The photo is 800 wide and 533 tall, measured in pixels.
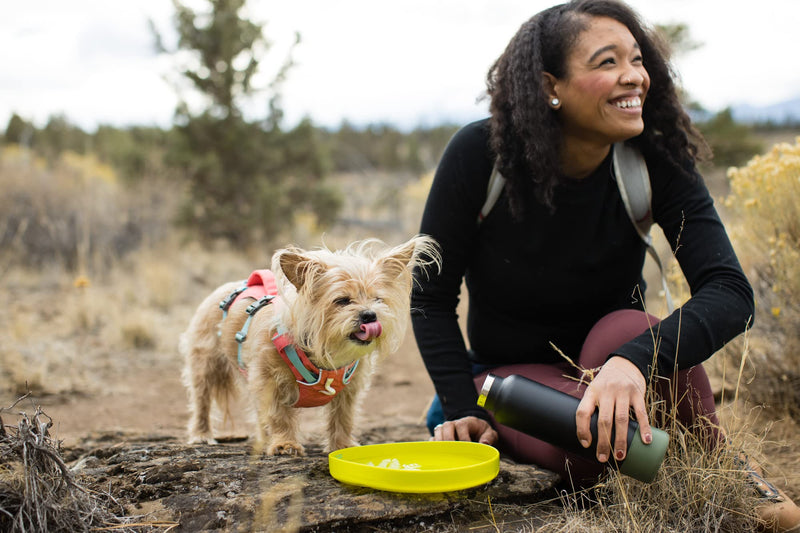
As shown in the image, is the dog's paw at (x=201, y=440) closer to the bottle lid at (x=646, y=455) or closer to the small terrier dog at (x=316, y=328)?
the small terrier dog at (x=316, y=328)

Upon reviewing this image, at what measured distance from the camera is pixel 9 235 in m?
10.5

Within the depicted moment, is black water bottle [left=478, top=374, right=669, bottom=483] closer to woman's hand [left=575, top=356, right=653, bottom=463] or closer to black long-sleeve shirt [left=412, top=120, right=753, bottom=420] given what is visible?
woman's hand [left=575, top=356, right=653, bottom=463]

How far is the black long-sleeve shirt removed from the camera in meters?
2.80

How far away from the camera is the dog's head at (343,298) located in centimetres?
257

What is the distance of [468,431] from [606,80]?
1.62 meters

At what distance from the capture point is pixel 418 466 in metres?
2.54

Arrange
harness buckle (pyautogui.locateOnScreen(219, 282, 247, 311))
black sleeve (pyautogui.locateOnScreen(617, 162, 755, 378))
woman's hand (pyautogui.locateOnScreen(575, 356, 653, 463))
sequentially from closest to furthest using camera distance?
woman's hand (pyautogui.locateOnScreen(575, 356, 653, 463)) → black sleeve (pyautogui.locateOnScreen(617, 162, 755, 378)) → harness buckle (pyautogui.locateOnScreen(219, 282, 247, 311))

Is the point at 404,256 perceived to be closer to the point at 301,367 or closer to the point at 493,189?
the point at 493,189

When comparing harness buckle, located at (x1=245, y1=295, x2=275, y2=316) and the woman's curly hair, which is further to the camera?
harness buckle, located at (x1=245, y1=295, x2=275, y2=316)

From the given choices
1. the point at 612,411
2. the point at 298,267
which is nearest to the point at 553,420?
the point at 612,411

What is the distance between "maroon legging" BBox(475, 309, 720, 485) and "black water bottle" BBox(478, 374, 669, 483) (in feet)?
0.63

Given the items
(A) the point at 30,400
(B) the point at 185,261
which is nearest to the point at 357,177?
(B) the point at 185,261

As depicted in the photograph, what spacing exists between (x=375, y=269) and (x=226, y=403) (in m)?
1.62

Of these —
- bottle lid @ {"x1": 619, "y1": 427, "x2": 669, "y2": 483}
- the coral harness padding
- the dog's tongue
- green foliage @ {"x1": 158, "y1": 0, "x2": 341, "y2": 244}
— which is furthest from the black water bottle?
green foliage @ {"x1": 158, "y1": 0, "x2": 341, "y2": 244}
